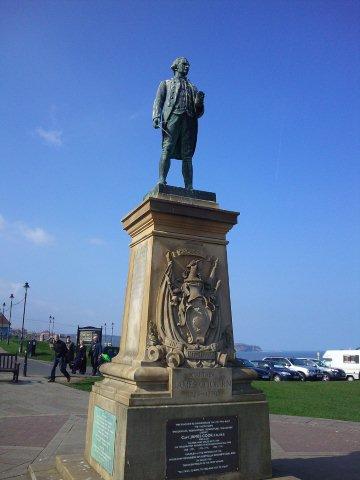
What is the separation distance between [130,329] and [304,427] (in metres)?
6.18

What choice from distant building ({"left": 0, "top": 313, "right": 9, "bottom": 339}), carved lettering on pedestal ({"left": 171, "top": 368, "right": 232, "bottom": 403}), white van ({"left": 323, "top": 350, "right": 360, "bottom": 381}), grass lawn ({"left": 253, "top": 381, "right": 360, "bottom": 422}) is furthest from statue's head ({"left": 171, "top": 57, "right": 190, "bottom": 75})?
distant building ({"left": 0, "top": 313, "right": 9, "bottom": 339})

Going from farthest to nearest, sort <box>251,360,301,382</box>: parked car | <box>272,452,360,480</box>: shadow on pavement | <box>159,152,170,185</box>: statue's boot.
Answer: <box>251,360,301,382</box>: parked car → <box>159,152,170,185</box>: statue's boot → <box>272,452,360,480</box>: shadow on pavement

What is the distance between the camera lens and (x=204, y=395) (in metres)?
5.54

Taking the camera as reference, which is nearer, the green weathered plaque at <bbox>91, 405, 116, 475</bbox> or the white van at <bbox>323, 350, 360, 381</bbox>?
the green weathered plaque at <bbox>91, 405, 116, 475</bbox>

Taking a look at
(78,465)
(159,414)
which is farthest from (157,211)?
A: (78,465)

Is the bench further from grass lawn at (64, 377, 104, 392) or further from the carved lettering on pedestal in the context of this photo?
the carved lettering on pedestal

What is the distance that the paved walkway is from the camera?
6.84 m

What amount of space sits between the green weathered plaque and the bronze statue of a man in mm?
3141

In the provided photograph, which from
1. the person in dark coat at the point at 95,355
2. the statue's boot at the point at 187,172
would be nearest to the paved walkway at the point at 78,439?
the statue's boot at the point at 187,172

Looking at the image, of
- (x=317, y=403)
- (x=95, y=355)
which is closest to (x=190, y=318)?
(x=317, y=403)

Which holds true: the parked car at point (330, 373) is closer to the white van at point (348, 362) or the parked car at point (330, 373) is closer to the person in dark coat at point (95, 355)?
the white van at point (348, 362)

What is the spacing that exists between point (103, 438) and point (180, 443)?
3.14ft

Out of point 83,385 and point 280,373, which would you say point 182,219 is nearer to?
point 83,385

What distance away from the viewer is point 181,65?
22.9ft
